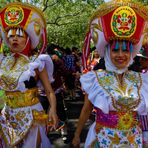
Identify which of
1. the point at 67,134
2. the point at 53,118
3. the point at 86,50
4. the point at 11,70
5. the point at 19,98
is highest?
the point at 86,50

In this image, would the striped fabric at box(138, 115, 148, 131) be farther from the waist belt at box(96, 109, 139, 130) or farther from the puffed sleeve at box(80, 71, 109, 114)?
the puffed sleeve at box(80, 71, 109, 114)

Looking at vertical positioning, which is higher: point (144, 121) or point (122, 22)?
point (122, 22)

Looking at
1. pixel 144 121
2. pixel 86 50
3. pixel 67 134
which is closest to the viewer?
pixel 144 121

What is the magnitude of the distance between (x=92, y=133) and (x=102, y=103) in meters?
0.32

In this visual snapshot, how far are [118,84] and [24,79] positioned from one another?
0.87m

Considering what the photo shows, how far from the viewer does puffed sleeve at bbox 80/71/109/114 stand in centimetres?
287

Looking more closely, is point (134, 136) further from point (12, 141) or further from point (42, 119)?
point (12, 141)

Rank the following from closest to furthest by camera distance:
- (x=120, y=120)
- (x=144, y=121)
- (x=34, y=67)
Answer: (x=120, y=120) → (x=144, y=121) → (x=34, y=67)

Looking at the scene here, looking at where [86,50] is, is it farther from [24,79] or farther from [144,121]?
[144,121]

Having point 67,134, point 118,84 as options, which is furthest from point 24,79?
point 67,134

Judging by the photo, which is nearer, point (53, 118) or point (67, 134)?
point (53, 118)

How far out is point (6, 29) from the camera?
3.46 meters

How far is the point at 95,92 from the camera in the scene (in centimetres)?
293

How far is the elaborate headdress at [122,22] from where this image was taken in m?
2.93
